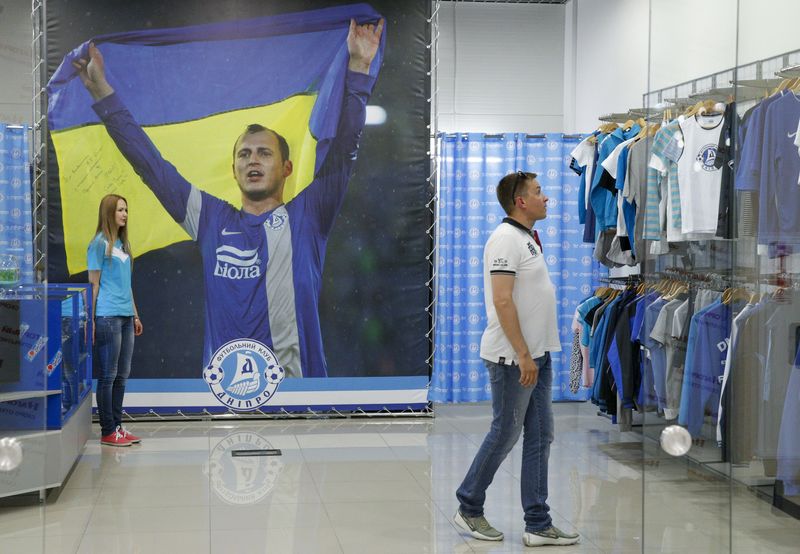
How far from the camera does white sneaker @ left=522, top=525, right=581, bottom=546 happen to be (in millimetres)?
4020

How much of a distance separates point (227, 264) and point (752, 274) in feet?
16.2

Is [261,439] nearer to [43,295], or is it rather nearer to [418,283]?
[418,283]

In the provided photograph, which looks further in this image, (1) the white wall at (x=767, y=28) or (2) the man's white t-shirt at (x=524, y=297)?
(2) the man's white t-shirt at (x=524, y=297)

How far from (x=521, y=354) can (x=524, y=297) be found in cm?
25

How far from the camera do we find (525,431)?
4.04 metres

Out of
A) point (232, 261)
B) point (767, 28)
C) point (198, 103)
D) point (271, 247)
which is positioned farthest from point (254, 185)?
point (767, 28)

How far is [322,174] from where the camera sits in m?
6.93

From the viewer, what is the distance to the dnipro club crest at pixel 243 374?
692cm

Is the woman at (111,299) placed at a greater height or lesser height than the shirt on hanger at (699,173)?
lesser

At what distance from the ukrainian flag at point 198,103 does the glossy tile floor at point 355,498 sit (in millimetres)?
1611

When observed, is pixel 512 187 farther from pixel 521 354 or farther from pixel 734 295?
pixel 734 295

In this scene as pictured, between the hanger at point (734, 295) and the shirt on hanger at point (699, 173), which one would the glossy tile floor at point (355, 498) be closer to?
the hanger at point (734, 295)

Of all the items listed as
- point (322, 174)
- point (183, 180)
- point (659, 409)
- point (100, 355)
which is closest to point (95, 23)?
point (183, 180)

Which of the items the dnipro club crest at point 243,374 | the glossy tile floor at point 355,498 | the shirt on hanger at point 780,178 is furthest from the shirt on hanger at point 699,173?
the dnipro club crest at point 243,374
